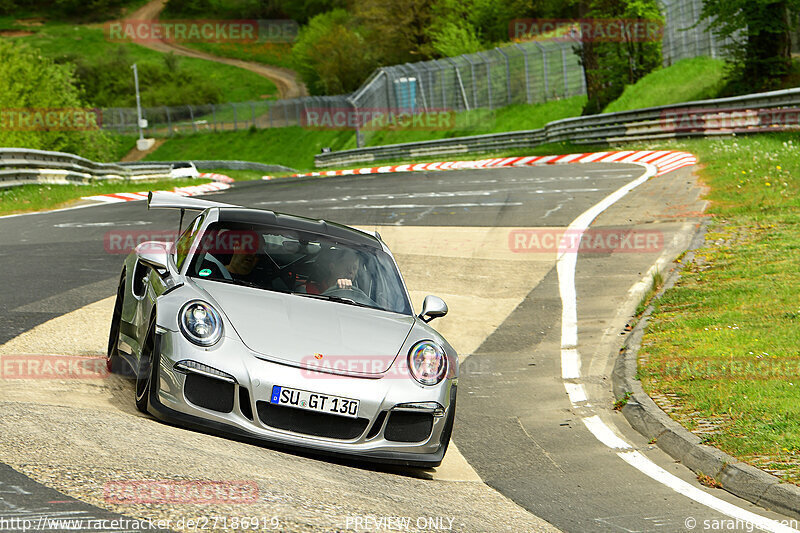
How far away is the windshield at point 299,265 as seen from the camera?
267 inches

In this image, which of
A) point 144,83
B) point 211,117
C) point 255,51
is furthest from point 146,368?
point 255,51

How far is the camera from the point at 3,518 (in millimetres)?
3826

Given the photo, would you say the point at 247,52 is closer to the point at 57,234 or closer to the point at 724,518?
the point at 57,234

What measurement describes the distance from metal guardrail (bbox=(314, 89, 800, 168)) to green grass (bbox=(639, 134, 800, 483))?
398 inches

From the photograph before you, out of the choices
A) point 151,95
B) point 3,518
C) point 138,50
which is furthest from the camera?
point 138,50

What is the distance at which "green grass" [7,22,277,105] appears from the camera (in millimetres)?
116312

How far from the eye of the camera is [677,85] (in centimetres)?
3788

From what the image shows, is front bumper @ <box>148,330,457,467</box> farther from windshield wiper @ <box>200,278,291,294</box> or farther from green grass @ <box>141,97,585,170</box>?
green grass @ <box>141,97,585,170</box>

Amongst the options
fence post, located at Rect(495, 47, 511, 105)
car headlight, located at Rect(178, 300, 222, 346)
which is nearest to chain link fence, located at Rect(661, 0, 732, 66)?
fence post, located at Rect(495, 47, 511, 105)

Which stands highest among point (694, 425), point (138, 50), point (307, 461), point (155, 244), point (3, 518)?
point (138, 50)

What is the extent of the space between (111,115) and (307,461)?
312 feet

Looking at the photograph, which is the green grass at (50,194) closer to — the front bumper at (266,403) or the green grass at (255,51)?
the front bumper at (266,403)

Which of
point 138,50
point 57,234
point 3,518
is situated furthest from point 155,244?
point 138,50

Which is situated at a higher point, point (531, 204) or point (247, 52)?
point (247, 52)
